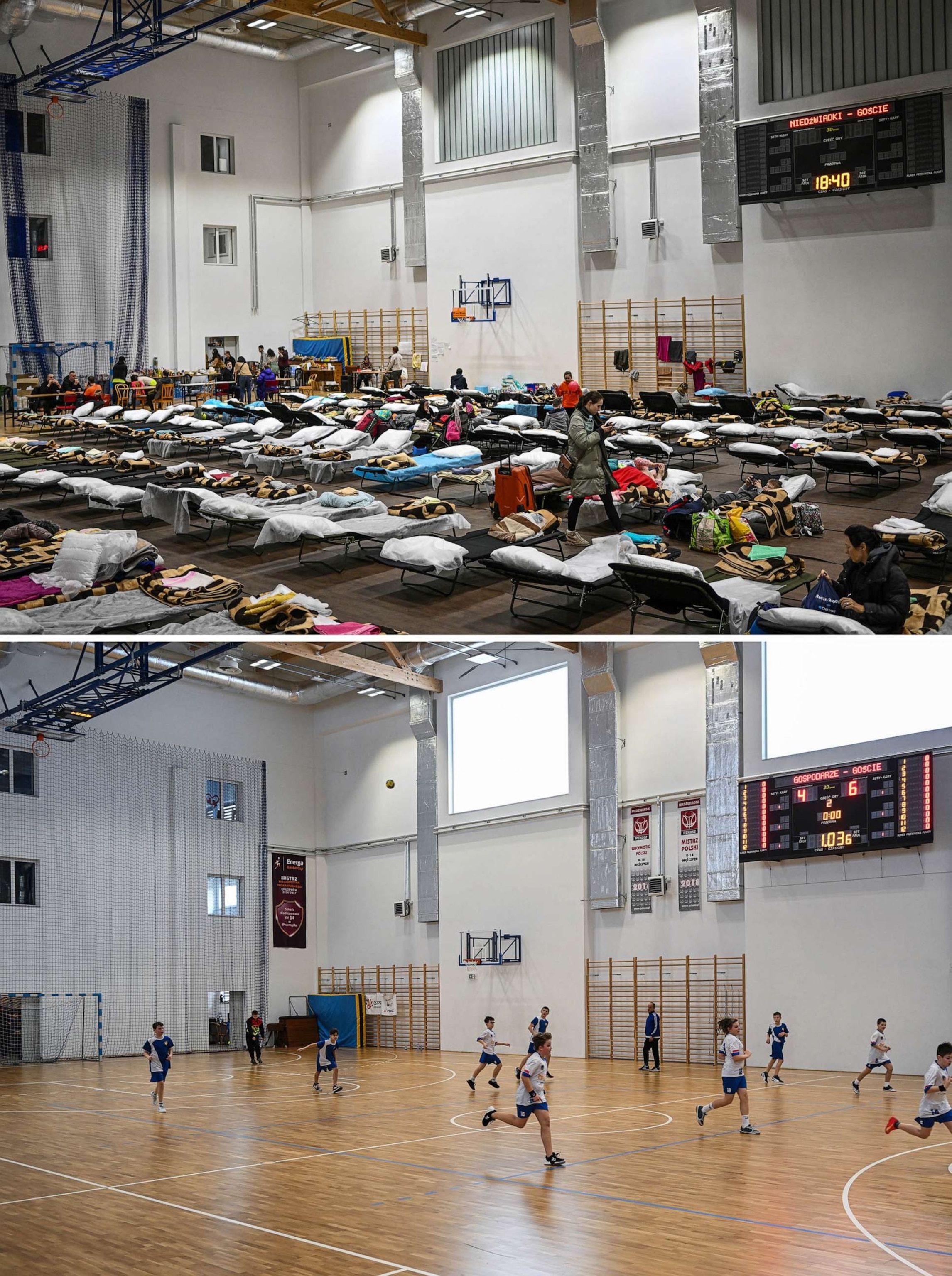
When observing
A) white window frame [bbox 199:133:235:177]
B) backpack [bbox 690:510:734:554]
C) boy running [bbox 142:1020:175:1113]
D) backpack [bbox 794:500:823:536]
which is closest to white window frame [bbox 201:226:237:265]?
white window frame [bbox 199:133:235:177]

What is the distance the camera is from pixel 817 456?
12.8 m

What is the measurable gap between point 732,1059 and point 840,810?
5.32m

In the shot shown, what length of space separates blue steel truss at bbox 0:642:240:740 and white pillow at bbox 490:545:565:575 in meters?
9.42

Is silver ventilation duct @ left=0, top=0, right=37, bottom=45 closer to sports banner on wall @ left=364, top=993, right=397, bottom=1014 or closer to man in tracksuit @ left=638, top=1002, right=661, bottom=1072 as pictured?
sports banner on wall @ left=364, top=993, right=397, bottom=1014

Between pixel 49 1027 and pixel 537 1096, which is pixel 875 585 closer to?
pixel 537 1096

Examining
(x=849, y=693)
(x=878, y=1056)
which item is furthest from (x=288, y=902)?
(x=878, y=1056)

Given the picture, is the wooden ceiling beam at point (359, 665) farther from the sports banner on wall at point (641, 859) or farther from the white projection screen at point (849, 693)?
the white projection screen at point (849, 693)

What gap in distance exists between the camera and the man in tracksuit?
14734 millimetres

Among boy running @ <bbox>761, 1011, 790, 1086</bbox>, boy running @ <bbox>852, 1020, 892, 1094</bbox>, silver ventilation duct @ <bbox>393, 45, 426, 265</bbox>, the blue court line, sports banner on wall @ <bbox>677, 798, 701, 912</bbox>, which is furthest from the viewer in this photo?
silver ventilation duct @ <bbox>393, 45, 426, 265</bbox>

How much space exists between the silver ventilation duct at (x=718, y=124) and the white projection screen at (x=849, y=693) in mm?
12802

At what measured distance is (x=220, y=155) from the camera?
31.8 m

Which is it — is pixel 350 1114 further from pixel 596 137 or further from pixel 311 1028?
A: pixel 596 137

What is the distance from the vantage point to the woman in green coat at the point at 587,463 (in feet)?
32.0

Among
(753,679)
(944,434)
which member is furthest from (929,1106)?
(944,434)
